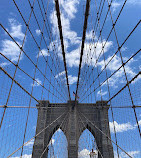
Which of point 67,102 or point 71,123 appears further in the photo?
point 67,102

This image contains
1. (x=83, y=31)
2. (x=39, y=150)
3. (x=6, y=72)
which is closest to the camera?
(x=6, y=72)

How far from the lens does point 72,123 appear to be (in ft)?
52.3

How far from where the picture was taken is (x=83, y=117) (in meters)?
17.1

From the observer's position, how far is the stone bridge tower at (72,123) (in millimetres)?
15102

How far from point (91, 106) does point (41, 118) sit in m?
5.86

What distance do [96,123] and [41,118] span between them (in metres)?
6.12

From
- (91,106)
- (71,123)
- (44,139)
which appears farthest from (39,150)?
(91,106)

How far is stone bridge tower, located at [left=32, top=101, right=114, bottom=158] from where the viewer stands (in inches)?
595

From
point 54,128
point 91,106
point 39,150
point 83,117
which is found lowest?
point 39,150

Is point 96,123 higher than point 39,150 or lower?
higher

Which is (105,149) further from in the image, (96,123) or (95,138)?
(96,123)

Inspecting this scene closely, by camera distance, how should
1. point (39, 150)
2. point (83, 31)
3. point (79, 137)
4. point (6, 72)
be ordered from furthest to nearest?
1. point (79, 137)
2. point (39, 150)
3. point (83, 31)
4. point (6, 72)

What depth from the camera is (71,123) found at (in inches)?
627

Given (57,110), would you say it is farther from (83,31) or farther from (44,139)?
(83,31)
